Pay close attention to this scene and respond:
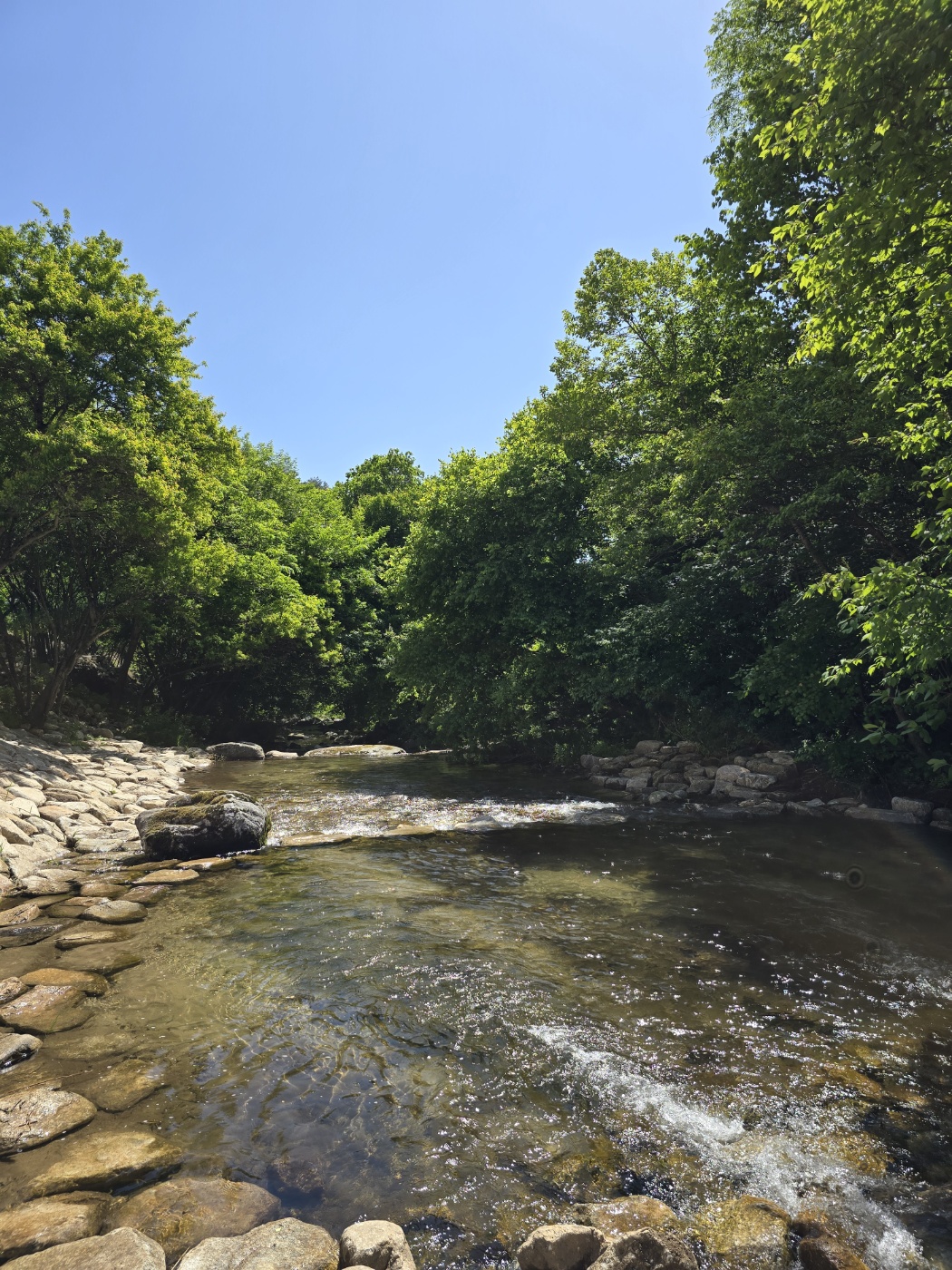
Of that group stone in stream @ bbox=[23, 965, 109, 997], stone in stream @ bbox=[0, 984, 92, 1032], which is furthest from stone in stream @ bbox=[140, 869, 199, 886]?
stone in stream @ bbox=[0, 984, 92, 1032]

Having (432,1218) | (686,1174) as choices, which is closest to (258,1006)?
(432,1218)

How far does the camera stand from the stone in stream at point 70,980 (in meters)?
6.55

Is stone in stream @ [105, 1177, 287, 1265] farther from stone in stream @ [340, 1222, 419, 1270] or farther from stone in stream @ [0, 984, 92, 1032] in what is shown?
stone in stream @ [0, 984, 92, 1032]

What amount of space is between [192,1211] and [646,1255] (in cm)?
247

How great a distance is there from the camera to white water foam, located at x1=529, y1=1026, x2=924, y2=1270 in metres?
3.72

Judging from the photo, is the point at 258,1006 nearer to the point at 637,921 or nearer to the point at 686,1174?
the point at 686,1174

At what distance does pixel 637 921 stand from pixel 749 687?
27.7ft

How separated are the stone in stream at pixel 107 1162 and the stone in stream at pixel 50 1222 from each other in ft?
0.32

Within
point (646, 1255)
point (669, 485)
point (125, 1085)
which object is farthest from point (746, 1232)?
point (669, 485)

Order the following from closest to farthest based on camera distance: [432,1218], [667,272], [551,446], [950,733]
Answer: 1. [432,1218]
2. [950,733]
3. [667,272]
4. [551,446]

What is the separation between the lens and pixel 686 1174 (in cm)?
418

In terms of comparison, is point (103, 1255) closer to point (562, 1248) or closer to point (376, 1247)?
point (376, 1247)

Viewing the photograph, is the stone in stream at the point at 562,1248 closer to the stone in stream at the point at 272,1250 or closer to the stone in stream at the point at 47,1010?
the stone in stream at the point at 272,1250

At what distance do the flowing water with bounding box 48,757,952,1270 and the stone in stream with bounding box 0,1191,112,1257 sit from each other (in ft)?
1.94
